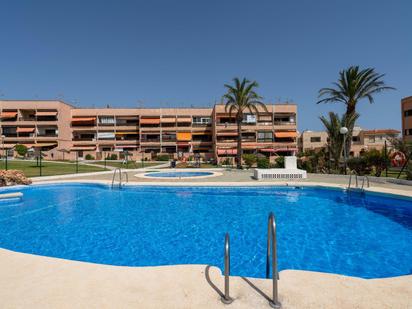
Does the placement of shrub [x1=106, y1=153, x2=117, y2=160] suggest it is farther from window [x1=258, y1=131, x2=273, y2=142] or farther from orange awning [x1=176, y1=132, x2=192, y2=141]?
window [x1=258, y1=131, x2=273, y2=142]

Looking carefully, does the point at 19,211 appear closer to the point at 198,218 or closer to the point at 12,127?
the point at 198,218

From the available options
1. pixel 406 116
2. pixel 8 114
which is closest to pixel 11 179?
pixel 8 114

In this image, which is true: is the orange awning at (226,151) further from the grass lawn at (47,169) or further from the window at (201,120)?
the grass lawn at (47,169)

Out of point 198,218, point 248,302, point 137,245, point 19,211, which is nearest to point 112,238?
point 137,245

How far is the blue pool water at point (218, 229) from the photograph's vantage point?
6.30 m

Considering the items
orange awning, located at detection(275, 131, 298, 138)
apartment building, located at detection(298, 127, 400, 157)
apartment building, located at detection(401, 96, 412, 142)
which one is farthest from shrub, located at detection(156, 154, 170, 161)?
apartment building, located at detection(401, 96, 412, 142)

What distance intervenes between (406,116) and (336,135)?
36729 millimetres

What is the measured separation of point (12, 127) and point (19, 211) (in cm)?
6679

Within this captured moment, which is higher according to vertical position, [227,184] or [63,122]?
[63,122]

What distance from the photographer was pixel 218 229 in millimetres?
8703

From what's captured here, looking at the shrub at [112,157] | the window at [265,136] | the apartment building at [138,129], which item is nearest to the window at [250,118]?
the apartment building at [138,129]

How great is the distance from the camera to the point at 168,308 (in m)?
3.00

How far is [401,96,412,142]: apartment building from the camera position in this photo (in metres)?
45.1

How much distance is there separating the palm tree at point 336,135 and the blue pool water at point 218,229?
417 inches
